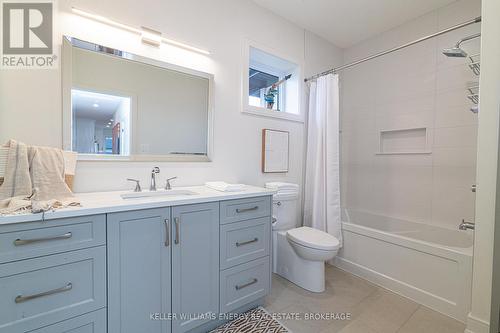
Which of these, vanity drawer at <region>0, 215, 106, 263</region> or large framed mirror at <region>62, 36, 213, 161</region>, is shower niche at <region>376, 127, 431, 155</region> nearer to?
large framed mirror at <region>62, 36, 213, 161</region>

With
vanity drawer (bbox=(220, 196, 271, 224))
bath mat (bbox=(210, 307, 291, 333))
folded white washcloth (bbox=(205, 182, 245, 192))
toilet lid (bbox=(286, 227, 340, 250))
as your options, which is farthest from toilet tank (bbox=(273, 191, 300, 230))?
bath mat (bbox=(210, 307, 291, 333))

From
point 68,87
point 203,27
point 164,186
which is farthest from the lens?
point 203,27

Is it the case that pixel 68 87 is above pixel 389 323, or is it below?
above

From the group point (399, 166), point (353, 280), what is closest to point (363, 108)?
point (399, 166)

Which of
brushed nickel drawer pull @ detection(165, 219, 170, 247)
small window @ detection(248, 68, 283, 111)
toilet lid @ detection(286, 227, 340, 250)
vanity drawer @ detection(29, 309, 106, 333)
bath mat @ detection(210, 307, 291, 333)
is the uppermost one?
small window @ detection(248, 68, 283, 111)

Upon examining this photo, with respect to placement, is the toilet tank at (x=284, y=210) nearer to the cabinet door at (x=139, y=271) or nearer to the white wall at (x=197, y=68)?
the white wall at (x=197, y=68)

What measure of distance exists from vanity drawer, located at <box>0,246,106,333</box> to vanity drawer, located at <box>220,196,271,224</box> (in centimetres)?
70

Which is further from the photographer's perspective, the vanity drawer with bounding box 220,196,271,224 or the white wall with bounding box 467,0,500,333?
the vanity drawer with bounding box 220,196,271,224

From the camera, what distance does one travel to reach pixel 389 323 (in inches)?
62.8

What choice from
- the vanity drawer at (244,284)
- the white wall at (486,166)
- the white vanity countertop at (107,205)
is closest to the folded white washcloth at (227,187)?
the white vanity countertop at (107,205)

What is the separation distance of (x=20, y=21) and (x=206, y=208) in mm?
1555

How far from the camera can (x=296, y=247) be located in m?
2.00

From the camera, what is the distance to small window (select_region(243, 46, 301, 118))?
8.04 feet

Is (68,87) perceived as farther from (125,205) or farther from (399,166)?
(399,166)
